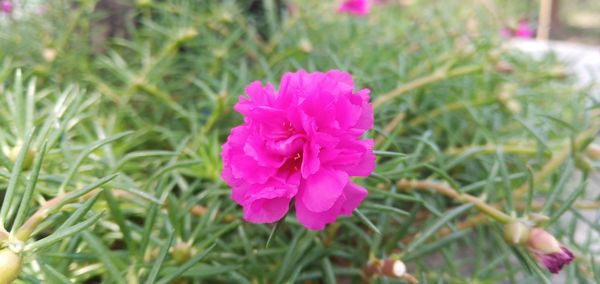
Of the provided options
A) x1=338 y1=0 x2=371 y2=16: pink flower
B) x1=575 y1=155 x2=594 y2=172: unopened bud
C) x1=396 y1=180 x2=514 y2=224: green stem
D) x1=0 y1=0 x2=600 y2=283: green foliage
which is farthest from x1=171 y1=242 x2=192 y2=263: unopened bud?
x1=338 y1=0 x2=371 y2=16: pink flower

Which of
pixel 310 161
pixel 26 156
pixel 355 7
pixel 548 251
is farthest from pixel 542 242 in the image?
pixel 355 7

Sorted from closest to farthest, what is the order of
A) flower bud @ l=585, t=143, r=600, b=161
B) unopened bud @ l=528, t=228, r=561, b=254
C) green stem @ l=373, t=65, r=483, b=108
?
unopened bud @ l=528, t=228, r=561, b=254
flower bud @ l=585, t=143, r=600, b=161
green stem @ l=373, t=65, r=483, b=108

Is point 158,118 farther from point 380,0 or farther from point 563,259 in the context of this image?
point 380,0

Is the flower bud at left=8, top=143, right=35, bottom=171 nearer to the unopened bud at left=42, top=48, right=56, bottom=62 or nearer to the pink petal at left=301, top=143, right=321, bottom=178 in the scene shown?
the pink petal at left=301, top=143, right=321, bottom=178

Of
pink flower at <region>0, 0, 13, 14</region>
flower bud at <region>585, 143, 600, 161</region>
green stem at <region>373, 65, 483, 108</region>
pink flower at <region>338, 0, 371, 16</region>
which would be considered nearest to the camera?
flower bud at <region>585, 143, 600, 161</region>

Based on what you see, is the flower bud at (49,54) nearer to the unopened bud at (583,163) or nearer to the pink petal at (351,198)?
the pink petal at (351,198)

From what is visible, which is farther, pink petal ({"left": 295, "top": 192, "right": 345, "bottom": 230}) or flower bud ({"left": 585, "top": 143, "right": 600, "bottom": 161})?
flower bud ({"left": 585, "top": 143, "right": 600, "bottom": 161})

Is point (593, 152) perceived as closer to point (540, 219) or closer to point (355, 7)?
point (540, 219)

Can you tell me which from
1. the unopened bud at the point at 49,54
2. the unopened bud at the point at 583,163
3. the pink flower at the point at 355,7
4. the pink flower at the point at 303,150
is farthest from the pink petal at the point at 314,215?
the pink flower at the point at 355,7

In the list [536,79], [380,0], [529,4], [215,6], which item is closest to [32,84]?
[215,6]
